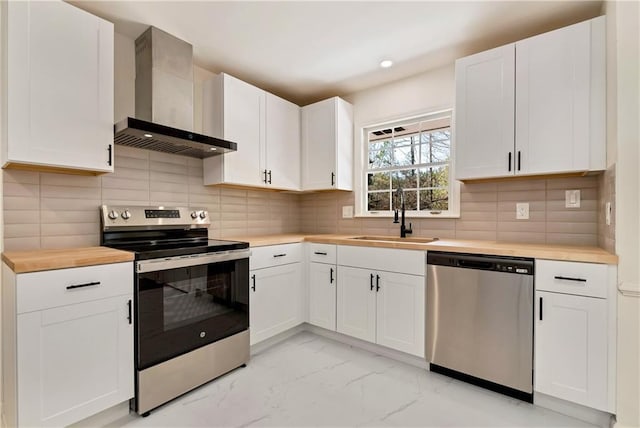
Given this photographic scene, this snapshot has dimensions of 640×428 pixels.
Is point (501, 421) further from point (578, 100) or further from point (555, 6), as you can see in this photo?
point (555, 6)

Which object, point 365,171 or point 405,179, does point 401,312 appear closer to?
point 405,179

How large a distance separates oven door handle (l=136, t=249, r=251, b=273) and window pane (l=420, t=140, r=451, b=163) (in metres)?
1.90

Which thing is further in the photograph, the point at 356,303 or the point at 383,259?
the point at 356,303

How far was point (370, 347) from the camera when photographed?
2.64 metres

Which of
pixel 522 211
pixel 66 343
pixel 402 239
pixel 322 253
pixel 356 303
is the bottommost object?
pixel 356 303

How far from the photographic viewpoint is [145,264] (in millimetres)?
1803

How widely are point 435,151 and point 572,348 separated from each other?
1858mm

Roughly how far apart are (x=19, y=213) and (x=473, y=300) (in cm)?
287

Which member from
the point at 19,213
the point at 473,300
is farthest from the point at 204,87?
the point at 473,300

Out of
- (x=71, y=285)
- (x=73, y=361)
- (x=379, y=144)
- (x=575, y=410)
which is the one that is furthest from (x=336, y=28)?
(x=575, y=410)

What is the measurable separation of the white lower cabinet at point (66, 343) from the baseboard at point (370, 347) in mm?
1623

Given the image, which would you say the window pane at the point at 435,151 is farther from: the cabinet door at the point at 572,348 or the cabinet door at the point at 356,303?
the cabinet door at the point at 572,348

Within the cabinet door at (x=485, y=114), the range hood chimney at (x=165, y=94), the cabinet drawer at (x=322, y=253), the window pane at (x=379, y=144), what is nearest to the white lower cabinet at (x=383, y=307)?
the cabinet drawer at (x=322, y=253)

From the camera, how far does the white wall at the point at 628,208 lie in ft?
5.24
